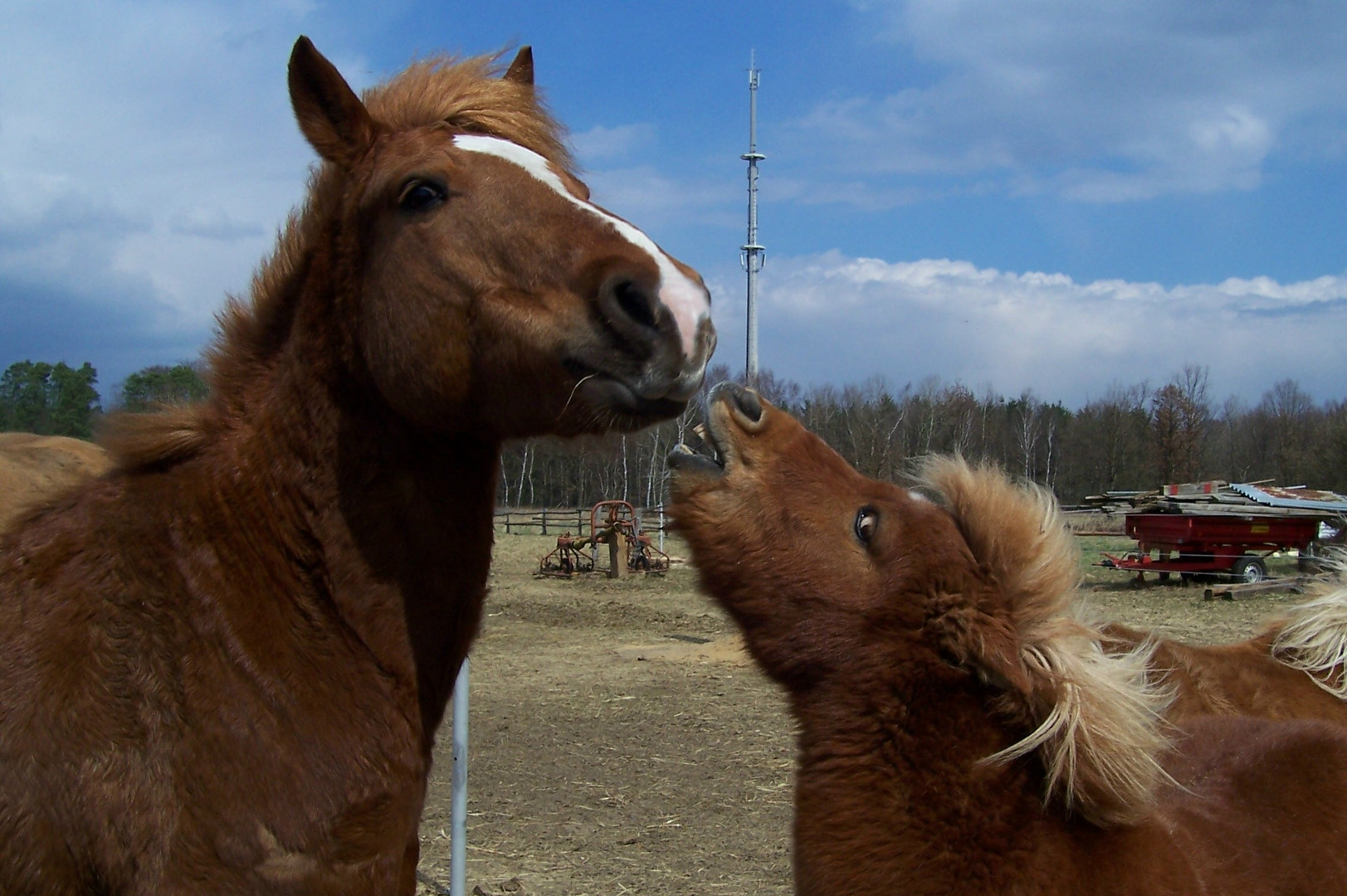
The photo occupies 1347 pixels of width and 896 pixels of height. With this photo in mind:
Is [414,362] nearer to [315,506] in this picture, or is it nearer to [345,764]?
[315,506]

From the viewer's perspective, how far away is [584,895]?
525 centimetres

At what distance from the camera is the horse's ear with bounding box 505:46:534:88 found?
273cm

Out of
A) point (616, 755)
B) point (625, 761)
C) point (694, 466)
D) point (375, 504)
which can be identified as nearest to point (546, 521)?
point (616, 755)

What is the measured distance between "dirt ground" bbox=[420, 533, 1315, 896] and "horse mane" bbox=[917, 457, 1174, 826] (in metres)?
0.83

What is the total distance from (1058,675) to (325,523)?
1.73 meters

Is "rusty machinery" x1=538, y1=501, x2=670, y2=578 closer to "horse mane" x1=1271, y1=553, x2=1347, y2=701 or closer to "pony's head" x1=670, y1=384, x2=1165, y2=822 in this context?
"horse mane" x1=1271, y1=553, x2=1347, y2=701

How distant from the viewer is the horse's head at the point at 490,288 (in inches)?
76.4

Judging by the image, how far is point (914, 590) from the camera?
256 centimetres

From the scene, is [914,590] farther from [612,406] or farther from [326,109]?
[326,109]

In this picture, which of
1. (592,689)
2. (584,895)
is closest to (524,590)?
(592,689)

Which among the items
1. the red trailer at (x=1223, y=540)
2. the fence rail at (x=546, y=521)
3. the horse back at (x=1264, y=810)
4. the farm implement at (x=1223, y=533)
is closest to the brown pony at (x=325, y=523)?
the horse back at (x=1264, y=810)

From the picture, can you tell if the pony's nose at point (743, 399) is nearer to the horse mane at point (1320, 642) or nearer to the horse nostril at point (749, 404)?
the horse nostril at point (749, 404)

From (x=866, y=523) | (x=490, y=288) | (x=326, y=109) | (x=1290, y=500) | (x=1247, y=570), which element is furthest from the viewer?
(x=1290, y=500)

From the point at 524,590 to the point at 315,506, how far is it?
17520 mm
